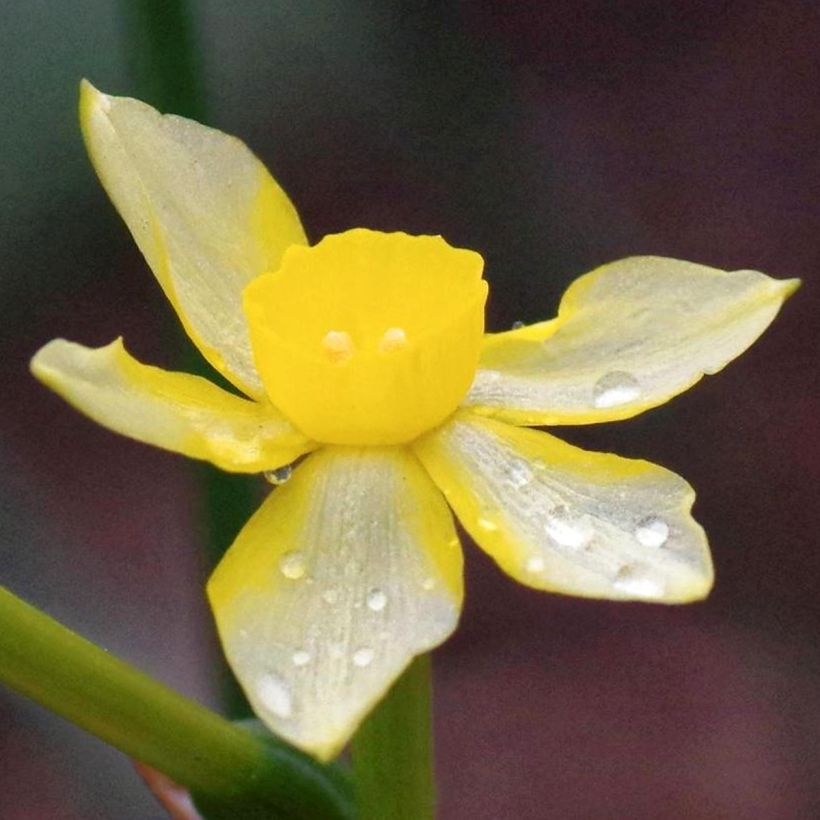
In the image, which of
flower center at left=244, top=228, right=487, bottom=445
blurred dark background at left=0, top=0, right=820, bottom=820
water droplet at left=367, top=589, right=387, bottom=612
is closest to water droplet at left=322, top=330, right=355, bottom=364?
flower center at left=244, top=228, right=487, bottom=445

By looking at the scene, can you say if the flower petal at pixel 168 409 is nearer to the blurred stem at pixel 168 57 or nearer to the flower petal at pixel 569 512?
the flower petal at pixel 569 512

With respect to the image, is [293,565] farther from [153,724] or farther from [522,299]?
[522,299]

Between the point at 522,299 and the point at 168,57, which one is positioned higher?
the point at 168,57

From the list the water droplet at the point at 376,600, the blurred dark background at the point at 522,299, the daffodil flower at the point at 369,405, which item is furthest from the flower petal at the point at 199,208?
the blurred dark background at the point at 522,299

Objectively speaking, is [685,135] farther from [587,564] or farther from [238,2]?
[587,564]

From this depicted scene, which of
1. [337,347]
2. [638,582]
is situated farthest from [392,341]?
[638,582]

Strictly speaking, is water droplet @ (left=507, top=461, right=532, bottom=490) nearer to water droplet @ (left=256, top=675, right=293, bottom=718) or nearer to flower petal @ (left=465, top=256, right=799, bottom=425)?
flower petal @ (left=465, top=256, right=799, bottom=425)

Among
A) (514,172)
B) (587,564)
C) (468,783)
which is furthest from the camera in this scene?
(514,172)

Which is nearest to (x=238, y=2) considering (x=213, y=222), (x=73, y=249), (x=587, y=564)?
(x=73, y=249)
